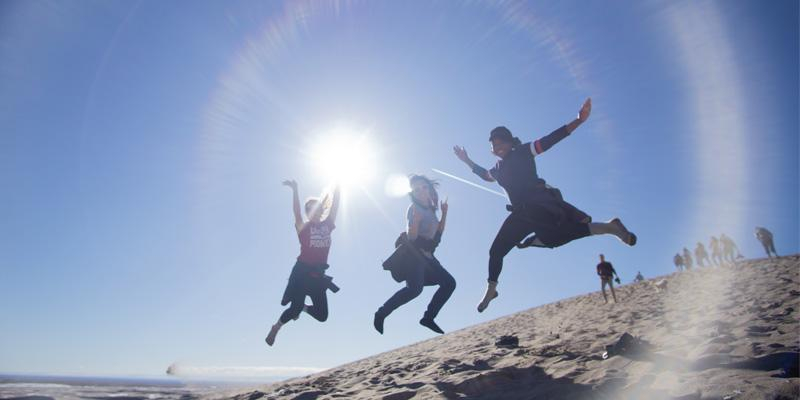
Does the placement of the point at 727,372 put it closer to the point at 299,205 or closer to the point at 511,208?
the point at 511,208

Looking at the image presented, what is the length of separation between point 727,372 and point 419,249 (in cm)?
364

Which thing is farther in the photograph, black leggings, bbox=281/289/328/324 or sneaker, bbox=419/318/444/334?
black leggings, bbox=281/289/328/324

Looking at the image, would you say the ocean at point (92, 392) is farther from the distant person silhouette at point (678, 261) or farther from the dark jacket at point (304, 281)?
the distant person silhouette at point (678, 261)

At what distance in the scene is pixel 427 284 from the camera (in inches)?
228

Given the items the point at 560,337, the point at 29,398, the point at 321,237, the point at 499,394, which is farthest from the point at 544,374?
the point at 29,398

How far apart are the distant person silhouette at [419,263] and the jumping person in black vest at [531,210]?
807 mm

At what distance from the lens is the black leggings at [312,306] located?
646cm

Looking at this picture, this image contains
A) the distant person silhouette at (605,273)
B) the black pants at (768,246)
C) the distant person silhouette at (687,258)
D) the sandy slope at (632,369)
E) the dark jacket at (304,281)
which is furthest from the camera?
the distant person silhouette at (687,258)

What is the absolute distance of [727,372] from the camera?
2.58 metres

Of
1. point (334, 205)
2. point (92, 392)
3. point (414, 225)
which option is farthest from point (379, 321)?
point (92, 392)

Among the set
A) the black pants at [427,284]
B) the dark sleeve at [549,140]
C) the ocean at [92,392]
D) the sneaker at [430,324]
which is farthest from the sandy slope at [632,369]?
the ocean at [92,392]

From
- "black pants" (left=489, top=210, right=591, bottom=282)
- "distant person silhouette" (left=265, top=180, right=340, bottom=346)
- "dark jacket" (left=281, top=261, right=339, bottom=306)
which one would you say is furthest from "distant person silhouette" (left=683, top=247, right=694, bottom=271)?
"dark jacket" (left=281, top=261, right=339, bottom=306)

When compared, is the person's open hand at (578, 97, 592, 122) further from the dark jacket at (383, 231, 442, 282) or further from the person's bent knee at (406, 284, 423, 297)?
the person's bent knee at (406, 284, 423, 297)

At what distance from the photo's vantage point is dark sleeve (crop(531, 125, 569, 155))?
446 centimetres
